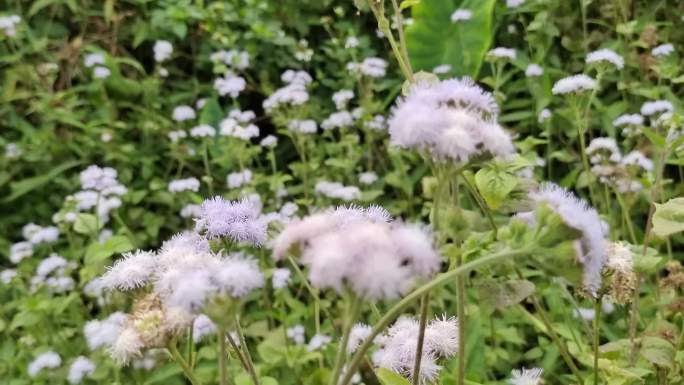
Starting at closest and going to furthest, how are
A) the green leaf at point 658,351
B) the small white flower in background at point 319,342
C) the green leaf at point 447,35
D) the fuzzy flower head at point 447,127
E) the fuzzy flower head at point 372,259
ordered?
the fuzzy flower head at point 372,259 → the fuzzy flower head at point 447,127 → the green leaf at point 658,351 → the small white flower in background at point 319,342 → the green leaf at point 447,35

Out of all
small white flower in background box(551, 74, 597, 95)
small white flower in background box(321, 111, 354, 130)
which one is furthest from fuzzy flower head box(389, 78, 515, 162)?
small white flower in background box(321, 111, 354, 130)

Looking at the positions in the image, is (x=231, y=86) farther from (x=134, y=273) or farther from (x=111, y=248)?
(x=134, y=273)

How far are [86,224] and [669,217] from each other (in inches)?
58.1

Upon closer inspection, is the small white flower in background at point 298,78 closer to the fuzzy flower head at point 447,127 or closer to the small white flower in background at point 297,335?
the small white flower in background at point 297,335

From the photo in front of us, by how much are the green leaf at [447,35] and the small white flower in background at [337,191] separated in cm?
91

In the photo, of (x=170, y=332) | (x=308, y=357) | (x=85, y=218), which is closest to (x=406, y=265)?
(x=170, y=332)

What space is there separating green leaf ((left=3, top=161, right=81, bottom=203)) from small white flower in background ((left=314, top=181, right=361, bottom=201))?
1.07 meters

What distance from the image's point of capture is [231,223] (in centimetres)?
97

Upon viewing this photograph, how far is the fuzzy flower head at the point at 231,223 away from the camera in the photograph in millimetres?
970

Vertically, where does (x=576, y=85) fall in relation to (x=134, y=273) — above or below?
above

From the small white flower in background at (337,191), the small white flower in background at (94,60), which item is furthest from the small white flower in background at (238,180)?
the small white flower in background at (94,60)

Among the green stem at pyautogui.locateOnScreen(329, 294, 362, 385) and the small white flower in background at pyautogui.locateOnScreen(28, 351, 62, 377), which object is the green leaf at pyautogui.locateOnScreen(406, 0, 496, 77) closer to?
the small white flower in background at pyautogui.locateOnScreen(28, 351, 62, 377)

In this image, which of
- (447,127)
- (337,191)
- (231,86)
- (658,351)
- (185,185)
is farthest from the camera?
(231,86)

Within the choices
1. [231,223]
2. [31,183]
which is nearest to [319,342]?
[231,223]
